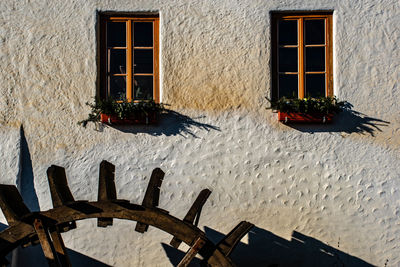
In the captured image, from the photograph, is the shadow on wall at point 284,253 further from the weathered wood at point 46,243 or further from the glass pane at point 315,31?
the glass pane at point 315,31

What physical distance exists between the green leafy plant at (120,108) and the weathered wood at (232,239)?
1.54 m

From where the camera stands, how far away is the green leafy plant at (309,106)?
739cm

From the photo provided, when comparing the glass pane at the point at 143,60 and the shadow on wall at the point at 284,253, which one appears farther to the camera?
the glass pane at the point at 143,60

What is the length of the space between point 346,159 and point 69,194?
287cm

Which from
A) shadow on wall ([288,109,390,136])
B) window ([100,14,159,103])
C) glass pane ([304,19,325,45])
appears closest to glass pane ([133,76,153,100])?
window ([100,14,159,103])

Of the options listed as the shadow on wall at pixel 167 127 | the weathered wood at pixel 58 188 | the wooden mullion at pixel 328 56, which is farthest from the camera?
the wooden mullion at pixel 328 56

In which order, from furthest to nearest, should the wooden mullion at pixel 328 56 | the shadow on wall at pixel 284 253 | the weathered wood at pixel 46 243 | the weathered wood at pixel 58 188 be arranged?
the wooden mullion at pixel 328 56 → the shadow on wall at pixel 284 253 → the weathered wood at pixel 58 188 → the weathered wood at pixel 46 243

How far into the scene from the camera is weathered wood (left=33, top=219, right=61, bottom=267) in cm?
663

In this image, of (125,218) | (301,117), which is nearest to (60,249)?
(125,218)

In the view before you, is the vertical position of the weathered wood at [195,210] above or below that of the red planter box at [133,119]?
below

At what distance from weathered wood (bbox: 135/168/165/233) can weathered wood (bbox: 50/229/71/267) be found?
72cm

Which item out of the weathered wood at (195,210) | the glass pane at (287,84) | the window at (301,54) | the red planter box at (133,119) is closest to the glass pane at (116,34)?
the red planter box at (133,119)

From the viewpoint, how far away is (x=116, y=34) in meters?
7.81

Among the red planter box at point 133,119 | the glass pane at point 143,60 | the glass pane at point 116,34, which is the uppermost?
the glass pane at point 116,34
